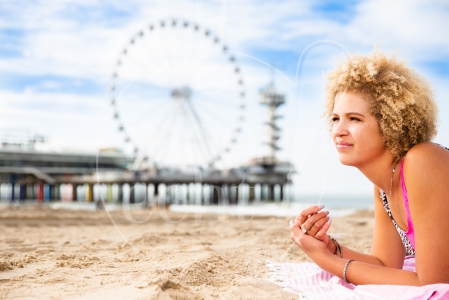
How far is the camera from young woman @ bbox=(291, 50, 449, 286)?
176 cm

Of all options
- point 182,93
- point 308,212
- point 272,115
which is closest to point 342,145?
point 308,212

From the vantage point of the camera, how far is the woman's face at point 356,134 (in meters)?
1.92

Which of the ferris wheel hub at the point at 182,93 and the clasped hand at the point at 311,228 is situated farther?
the ferris wheel hub at the point at 182,93

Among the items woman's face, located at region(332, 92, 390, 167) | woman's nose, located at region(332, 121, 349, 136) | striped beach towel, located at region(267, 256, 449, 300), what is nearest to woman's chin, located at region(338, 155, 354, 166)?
woman's face, located at region(332, 92, 390, 167)

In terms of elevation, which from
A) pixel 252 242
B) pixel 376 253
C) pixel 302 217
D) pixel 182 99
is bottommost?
pixel 252 242

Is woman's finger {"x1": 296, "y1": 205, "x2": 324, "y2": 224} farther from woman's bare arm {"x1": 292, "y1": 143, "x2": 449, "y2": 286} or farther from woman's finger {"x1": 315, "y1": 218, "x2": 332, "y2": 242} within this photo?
woman's bare arm {"x1": 292, "y1": 143, "x2": 449, "y2": 286}

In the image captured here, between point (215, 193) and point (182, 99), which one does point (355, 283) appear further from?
point (215, 193)

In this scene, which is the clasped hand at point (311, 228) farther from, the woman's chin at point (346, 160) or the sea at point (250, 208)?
the sea at point (250, 208)

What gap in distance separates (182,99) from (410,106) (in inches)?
944

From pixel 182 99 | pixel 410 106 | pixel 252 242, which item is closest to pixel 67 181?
pixel 182 99

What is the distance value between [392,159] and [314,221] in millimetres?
441

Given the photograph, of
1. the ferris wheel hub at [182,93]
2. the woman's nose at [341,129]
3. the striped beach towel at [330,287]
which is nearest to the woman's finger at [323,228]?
the striped beach towel at [330,287]

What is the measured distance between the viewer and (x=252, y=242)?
415 cm

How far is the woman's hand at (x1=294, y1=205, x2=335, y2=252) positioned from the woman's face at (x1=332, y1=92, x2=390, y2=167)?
0.25 meters
